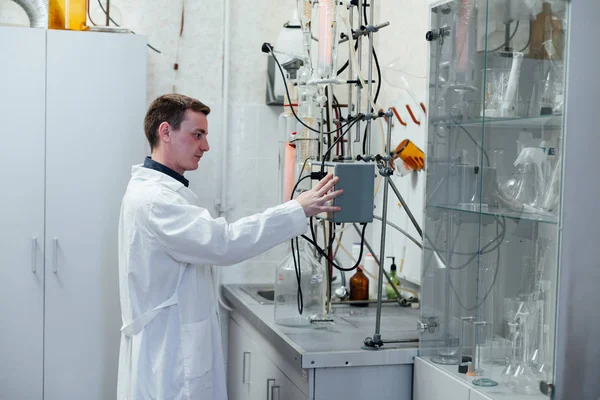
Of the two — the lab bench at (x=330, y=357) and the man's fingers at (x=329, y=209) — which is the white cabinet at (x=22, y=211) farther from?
the man's fingers at (x=329, y=209)

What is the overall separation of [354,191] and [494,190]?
0.40 meters

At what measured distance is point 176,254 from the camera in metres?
2.17

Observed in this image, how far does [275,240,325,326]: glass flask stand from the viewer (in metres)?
2.45

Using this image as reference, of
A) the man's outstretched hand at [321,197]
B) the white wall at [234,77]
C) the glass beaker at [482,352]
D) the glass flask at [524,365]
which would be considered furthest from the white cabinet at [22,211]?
the glass flask at [524,365]

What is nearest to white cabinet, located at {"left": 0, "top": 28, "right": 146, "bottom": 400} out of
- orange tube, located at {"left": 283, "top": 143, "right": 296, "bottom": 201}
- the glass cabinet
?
orange tube, located at {"left": 283, "top": 143, "right": 296, "bottom": 201}

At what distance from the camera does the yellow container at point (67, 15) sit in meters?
3.09

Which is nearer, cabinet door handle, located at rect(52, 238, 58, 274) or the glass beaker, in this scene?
the glass beaker

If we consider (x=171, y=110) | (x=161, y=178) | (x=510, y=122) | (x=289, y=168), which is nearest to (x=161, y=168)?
(x=161, y=178)

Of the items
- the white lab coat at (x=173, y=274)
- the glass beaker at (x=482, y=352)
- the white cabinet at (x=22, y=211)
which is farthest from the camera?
the white cabinet at (x=22, y=211)

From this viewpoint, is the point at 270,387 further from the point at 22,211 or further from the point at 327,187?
the point at 22,211

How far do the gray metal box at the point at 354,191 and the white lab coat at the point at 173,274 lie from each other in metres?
0.14

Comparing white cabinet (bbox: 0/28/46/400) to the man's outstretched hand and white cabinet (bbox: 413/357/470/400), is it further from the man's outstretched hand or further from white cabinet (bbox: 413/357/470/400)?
white cabinet (bbox: 413/357/470/400)

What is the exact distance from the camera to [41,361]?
306 centimetres

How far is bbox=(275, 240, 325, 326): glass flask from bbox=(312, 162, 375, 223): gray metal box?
428 millimetres
